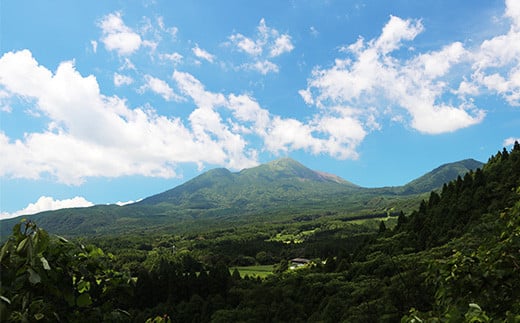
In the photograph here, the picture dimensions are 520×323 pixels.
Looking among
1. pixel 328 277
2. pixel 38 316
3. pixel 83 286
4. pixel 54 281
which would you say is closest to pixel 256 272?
pixel 328 277

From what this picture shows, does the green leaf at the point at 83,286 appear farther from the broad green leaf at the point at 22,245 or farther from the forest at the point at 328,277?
the broad green leaf at the point at 22,245

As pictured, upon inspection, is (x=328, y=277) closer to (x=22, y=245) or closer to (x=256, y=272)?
(x=22, y=245)

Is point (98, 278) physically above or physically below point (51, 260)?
below

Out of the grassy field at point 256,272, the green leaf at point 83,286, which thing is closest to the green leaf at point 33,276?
the green leaf at point 83,286

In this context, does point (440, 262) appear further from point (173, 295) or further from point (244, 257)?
point (244, 257)

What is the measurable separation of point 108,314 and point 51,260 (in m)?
0.65

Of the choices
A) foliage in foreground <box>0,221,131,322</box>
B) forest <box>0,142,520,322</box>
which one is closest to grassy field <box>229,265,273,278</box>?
forest <box>0,142,520,322</box>

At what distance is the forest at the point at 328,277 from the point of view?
2244 mm

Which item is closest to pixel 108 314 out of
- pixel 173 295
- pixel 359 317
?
pixel 359 317

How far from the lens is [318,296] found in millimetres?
32969

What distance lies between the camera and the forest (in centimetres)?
224

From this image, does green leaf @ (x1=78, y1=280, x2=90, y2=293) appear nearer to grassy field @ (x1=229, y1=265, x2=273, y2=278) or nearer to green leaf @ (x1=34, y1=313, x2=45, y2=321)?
green leaf @ (x1=34, y1=313, x2=45, y2=321)

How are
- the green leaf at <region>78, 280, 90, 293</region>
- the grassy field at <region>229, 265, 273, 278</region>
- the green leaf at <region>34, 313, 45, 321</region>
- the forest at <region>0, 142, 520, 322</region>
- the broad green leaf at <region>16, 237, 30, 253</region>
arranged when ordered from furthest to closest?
the grassy field at <region>229, 265, 273, 278</region> < the green leaf at <region>78, 280, 90, 293</region> < the forest at <region>0, 142, 520, 322</region> < the green leaf at <region>34, 313, 45, 321</region> < the broad green leaf at <region>16, 237, 30, 253</region>

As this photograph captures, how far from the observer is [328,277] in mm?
35469
